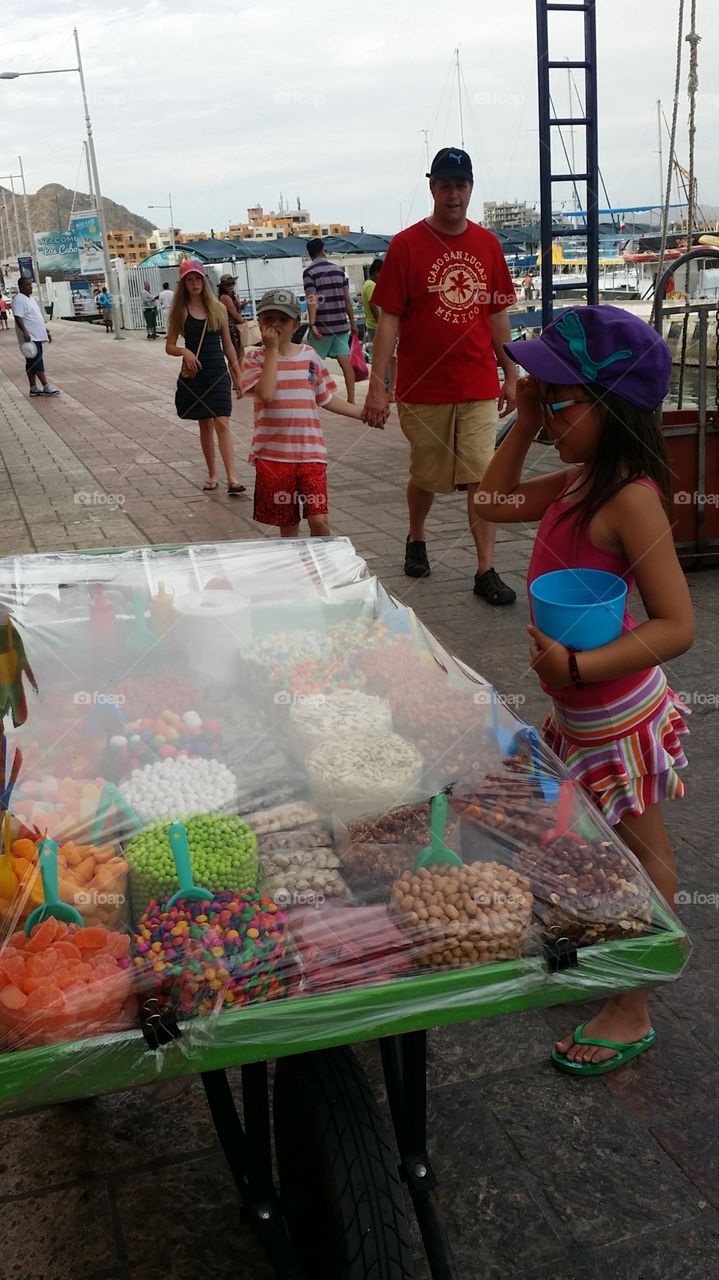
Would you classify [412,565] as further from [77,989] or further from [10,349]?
[10,349]

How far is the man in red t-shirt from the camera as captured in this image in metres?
4.88

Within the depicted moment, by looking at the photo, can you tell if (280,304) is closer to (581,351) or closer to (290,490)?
(290,490)

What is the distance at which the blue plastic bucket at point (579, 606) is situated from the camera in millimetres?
1794

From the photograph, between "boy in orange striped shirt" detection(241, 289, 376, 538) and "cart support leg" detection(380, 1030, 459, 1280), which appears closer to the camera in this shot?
"cart support leg" detection(380, 1030, 459, 1280)

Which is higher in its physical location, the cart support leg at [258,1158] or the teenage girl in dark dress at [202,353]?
the teenage girl in dark dress at [202,353]

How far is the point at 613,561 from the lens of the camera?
6.67 feet

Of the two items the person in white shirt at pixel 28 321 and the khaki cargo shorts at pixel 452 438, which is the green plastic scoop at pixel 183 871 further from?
the person in white shirt at pixel 28 321

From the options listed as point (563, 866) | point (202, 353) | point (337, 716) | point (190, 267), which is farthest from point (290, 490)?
point (563, 866)

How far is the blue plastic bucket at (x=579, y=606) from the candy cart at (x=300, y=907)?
8.7 inches

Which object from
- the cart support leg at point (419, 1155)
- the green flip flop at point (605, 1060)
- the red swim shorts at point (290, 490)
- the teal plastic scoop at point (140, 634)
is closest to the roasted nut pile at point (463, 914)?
the cart support leg at point (419, 1155)

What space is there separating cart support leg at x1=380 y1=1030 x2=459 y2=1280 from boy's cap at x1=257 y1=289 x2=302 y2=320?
12.7 feet

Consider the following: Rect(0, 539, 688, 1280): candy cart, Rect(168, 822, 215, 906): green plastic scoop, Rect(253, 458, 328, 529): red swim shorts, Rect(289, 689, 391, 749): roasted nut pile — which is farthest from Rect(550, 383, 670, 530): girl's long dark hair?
Rect(253, 458, 328, 529): red swim shorts

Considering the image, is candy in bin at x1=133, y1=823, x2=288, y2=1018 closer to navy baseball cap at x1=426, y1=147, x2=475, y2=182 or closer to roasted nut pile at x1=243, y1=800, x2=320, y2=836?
roasted nut pile at x1=243, y1=800, x2=320, y2=836

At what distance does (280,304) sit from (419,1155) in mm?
4011
